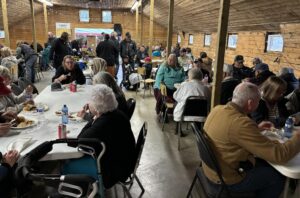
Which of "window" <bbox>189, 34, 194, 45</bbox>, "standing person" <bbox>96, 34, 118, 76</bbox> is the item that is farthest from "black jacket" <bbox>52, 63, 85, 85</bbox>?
"window" <bbox>189, 34, 194, 45</bbox>

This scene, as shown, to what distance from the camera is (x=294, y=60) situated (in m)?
5.48

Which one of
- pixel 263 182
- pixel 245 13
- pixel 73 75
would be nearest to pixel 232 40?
pixel 245 13

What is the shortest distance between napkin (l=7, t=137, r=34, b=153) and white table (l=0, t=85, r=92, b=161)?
25 mm

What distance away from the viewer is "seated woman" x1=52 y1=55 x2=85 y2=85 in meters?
4.25

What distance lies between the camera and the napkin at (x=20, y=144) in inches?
72.2

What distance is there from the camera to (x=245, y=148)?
173cm

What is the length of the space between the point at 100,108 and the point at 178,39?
13762 millimetres

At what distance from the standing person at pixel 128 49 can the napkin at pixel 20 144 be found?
20.9 ft

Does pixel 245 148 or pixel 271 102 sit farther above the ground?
pixel 271 102

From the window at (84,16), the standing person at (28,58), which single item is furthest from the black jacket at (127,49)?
the window at (84,16)

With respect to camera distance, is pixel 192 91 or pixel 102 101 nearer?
pixel 102 101

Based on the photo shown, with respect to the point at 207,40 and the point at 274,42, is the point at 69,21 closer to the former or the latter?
the point at 207,40

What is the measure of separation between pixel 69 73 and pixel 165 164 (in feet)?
7.08

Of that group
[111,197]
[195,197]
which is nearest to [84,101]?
[111,197]
